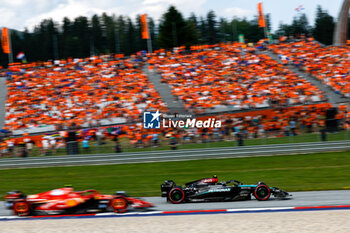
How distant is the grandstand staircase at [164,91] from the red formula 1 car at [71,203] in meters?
9.77

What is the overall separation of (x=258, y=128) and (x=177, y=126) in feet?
10.5

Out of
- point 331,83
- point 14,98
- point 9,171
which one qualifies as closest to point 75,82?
point 14,98

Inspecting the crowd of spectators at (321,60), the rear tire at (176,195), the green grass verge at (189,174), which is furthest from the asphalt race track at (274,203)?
the crowd of spectators at (321,60)

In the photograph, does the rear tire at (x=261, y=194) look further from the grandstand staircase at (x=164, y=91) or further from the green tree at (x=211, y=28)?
the green tree at (x=211, y=28)

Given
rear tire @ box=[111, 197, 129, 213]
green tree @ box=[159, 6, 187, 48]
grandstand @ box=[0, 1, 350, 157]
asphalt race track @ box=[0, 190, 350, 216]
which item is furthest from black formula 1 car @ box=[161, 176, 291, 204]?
green tree @ box=[159, 6, 187, 48]

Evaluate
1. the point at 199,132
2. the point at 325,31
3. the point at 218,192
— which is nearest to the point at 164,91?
the point at 199,132

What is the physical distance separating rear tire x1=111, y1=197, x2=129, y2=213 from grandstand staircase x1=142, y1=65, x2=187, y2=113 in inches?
386

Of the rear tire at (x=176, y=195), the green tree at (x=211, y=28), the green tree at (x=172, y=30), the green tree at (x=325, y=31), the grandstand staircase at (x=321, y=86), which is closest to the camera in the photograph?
the rear tire at (x=176, y=195)

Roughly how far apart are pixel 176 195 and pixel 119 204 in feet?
4.11

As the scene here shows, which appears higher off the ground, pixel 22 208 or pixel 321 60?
pixel 321 60

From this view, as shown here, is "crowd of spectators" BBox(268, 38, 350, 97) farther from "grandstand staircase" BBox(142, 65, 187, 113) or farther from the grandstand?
"grandstand staircase" BBox(142, 65, 187, 113)

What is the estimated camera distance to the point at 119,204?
8023mm

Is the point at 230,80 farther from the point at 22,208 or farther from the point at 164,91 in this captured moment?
the point at 22,208

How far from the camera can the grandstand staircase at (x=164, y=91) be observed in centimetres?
2067
